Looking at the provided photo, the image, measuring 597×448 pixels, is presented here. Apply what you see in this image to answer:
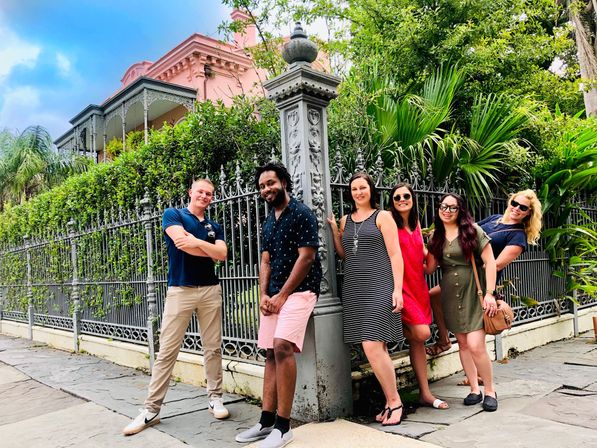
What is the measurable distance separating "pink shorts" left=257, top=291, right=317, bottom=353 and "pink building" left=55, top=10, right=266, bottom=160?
11323 millimetres

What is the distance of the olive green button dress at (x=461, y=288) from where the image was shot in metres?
3.84

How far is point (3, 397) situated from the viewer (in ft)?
16.7

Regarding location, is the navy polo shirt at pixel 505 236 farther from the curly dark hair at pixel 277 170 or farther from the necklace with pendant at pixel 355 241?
the curly dark hair at pixel 277 170

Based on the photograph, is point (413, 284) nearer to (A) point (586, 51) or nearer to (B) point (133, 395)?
(B) point (133, 395)

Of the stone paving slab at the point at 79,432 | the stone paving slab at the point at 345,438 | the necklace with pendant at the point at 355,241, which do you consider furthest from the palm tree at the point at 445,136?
the stone paving slab at the point at 79,432

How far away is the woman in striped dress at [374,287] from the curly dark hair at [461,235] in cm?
62

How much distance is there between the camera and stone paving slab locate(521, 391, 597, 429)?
345 cm

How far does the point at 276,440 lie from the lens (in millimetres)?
3084

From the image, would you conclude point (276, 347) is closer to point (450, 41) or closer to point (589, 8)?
point (450, 41)

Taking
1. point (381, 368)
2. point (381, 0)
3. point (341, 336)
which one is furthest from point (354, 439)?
point (381, 0)

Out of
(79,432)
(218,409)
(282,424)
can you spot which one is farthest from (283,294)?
(79,432)

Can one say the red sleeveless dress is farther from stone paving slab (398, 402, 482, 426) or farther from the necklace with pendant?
stone paving slab (398, 402, 482, 426)

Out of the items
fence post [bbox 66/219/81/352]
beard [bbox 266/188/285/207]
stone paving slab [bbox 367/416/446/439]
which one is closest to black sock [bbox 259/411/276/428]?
stone paving slab [bbox 367/416/446/439]

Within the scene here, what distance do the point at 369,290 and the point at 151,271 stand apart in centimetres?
306
